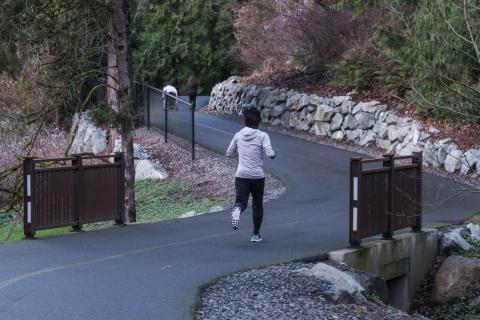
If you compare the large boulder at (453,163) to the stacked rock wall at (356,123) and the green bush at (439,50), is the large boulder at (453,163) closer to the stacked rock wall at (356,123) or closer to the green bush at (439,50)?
the stacked rock wall at (356,123)

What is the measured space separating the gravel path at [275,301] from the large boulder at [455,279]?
10.7ft

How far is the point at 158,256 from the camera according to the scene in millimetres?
9617

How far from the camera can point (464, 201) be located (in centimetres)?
1530

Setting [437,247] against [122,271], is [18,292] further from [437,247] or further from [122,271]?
[437,247]

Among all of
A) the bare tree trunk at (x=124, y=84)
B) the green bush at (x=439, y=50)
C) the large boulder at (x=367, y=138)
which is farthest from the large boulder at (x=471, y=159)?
the bare tree trunk at (x=124, y=84)

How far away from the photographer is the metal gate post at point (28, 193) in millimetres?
10953

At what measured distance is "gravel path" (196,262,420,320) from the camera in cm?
700

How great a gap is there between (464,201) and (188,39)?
31898 millimetres

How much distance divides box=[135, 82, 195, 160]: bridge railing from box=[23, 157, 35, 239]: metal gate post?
10.6m

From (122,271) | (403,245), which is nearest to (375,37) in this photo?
(403,245)

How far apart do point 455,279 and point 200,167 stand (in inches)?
418

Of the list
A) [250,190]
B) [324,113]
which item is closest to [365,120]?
[324,113]

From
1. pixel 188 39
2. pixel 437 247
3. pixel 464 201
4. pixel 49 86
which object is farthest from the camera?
pixel 188 39

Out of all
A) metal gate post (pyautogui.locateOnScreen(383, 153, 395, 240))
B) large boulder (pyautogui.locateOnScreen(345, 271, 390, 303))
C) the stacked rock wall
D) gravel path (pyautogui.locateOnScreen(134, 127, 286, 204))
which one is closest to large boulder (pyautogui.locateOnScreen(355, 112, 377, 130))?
the stacked rock wall
